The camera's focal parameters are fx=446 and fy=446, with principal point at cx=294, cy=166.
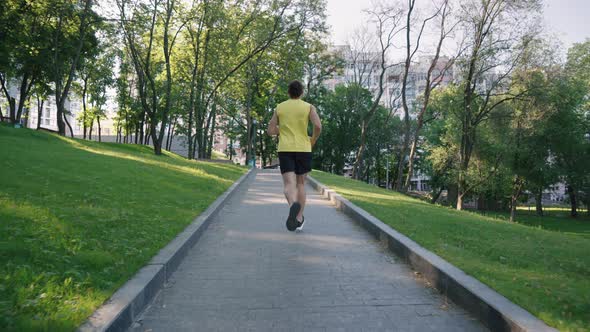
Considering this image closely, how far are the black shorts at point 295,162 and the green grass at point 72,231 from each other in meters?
1.73

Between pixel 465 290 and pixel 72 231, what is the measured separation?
427 cm

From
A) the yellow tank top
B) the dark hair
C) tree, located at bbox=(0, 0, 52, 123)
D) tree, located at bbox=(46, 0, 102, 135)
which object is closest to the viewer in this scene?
the yellow tank top

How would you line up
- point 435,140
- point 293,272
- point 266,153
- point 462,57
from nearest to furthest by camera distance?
point 293,272 → point 462,57 → point 435,140 → point 266,153

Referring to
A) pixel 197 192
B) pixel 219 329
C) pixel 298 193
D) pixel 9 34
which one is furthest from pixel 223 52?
pixel 219 329

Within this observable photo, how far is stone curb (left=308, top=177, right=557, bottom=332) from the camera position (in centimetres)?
312

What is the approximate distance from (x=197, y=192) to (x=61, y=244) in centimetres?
620

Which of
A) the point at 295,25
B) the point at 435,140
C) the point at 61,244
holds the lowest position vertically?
the point at 61,244

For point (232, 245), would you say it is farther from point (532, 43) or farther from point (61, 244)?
point (532, 43)

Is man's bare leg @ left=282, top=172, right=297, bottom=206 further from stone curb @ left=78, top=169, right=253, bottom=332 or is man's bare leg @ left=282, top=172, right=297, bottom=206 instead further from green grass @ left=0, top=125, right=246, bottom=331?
green grass @ left=0, top=125, right=246, bottom=331

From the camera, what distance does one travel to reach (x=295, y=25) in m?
28.8

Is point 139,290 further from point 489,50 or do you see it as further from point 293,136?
point 489,50

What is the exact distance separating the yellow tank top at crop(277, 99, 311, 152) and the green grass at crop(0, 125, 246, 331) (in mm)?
1957

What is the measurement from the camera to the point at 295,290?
13.9ft

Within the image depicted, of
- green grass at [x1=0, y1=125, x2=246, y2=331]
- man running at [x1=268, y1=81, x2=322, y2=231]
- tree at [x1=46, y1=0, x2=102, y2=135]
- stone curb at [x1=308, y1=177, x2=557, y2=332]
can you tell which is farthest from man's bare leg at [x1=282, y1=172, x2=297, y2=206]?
tree at [x1=46, y1=0, x2=102, y2=135]
